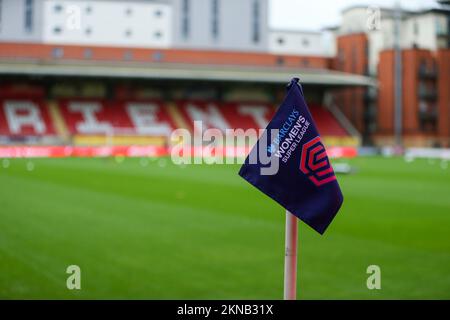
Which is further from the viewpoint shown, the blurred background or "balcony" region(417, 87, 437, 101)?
"balcony" region(417, 87, 437, 101)

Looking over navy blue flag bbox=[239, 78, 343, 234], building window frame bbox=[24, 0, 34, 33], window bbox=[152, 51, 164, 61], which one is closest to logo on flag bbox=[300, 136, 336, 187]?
navy blue flag bbox=[239, 78, 343, 234]

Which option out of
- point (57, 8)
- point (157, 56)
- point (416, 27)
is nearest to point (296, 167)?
point (57, 8)

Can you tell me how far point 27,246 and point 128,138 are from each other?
34.3m

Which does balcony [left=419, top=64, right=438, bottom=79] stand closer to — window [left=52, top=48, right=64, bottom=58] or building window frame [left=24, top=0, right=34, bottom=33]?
window [left=52, top=48, right=64, bottom=58]

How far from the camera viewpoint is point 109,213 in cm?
1247

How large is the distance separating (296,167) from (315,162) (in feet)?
0.36

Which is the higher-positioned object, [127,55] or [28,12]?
[127,55]

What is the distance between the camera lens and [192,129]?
150 feet

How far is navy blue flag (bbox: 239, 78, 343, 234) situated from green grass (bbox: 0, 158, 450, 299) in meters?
2.78

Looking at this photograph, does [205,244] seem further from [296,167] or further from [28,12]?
[28,12]

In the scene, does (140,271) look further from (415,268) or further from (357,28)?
(357,28)

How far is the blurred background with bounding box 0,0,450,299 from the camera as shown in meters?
7.62
